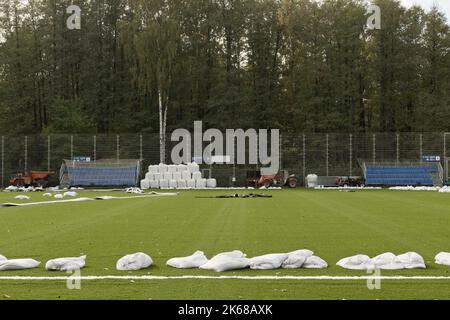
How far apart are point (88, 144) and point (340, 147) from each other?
17.6 m

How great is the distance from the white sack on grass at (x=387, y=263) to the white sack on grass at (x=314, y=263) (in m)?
0.63

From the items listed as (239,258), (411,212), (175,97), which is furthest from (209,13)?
(239,258)

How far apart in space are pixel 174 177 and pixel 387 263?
108 feet

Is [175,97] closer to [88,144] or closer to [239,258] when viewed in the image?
[88,144]

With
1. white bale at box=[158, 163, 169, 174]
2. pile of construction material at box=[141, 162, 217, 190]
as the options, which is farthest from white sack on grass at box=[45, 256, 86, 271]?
white bale at box=[158, 163, 169, 174]

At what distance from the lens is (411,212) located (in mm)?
18219

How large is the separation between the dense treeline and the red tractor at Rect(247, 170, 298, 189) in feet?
46.2

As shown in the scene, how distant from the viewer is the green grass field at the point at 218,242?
261 inches

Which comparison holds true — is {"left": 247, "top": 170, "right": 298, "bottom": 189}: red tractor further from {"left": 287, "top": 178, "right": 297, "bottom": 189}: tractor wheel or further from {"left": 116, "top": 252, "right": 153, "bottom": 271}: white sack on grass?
{"left": 116, "top": 252, "right": 153, "bottom": 271}: white sack on grass

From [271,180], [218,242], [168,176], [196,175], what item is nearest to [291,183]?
[271,180]

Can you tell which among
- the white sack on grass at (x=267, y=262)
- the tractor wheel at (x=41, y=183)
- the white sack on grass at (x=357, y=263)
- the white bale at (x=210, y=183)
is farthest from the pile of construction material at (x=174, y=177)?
the white sack on grass at (x=357, y=263)

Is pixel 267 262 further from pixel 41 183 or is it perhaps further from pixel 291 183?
pixel 41 183

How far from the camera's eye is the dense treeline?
185 ft
